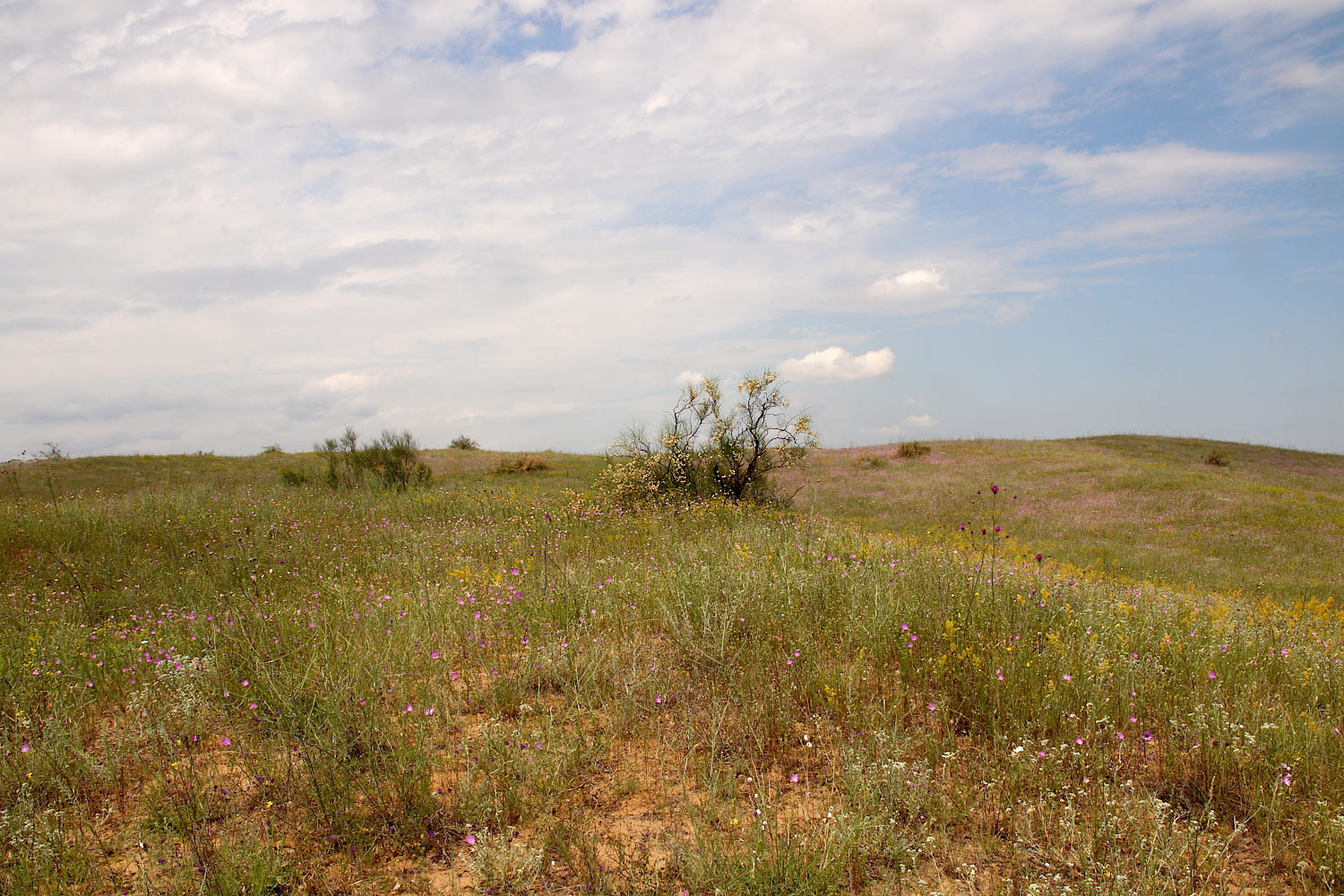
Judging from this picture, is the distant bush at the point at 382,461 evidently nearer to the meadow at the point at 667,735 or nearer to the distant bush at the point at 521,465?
the distant bush at the point at 521,465

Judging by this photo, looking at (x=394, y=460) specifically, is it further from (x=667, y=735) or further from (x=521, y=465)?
(x=667, y=735)

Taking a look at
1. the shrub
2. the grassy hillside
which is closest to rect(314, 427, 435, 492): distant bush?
the shrub

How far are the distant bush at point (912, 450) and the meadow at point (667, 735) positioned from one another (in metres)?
24.3

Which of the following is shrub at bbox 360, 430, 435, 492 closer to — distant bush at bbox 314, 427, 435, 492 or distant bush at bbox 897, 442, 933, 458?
distant bush at bbox 314, 427, 435, 492

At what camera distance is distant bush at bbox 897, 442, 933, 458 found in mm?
31000

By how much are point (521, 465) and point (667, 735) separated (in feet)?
80.9

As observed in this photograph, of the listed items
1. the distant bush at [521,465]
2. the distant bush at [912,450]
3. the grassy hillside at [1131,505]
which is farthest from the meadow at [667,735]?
the distant bush at [912,450]

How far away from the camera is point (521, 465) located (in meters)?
27.6

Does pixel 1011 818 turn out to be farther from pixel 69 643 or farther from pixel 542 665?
pixel 69 643

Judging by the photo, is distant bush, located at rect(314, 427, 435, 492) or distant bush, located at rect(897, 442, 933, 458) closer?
distant bush, located at rect(314, 427, 435, 492)

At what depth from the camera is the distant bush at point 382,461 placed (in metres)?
20.9

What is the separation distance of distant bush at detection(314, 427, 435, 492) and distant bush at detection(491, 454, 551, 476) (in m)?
4.51

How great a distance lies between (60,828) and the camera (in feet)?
9.73

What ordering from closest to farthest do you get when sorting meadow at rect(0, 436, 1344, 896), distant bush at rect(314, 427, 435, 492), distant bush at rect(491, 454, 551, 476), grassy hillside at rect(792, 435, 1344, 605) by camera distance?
meadow at rect(0, 436, 1344, 896), grassy hillside at rect(792, 435, 1344, 605), distant bush at rect(314, 427, 435, 492), distant bush at rect(491, 454, 551, 476)
